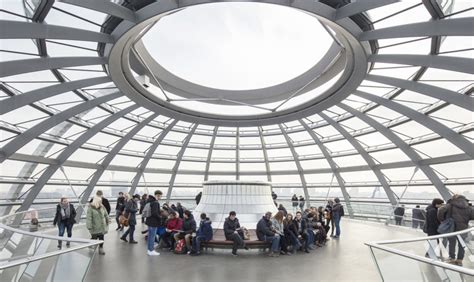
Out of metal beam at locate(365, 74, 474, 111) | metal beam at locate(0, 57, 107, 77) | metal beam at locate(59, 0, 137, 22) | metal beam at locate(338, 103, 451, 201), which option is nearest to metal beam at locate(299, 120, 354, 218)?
metal beam at locate(338, 103, 451, 201)

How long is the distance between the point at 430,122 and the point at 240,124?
12255 mm

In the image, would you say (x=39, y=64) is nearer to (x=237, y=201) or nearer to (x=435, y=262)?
(x=237, y=201)

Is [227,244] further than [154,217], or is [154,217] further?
[227,244]

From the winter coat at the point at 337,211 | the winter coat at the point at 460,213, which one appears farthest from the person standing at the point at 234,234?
the winter coat at the point at 460,213

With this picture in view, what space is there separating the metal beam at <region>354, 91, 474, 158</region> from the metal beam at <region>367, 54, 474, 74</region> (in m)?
4.93

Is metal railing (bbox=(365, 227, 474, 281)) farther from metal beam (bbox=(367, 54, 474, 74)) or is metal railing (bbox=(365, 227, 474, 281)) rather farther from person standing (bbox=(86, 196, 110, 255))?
person standing (bbox=(86, 196, 110, 255))

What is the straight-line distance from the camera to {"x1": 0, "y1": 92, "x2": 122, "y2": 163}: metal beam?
17062mm

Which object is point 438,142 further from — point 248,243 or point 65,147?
point 65,147

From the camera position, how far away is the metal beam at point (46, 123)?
672 inches

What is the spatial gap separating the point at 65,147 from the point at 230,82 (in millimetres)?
13639

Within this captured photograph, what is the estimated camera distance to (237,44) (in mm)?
16891

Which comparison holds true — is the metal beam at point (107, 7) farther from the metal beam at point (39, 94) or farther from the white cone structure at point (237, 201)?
the white cone structure at point (237, 201)

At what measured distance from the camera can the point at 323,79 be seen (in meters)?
16.5

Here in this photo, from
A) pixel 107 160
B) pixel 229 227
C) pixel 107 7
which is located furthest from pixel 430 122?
pixel 107 160
